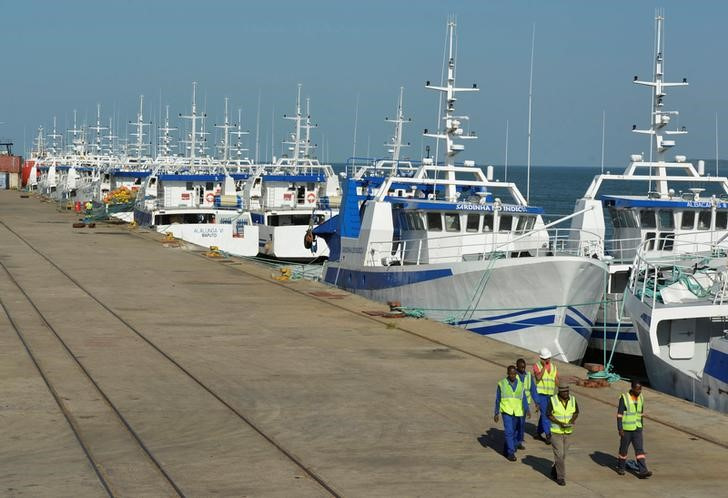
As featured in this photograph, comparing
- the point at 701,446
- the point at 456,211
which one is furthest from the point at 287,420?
the point at 456,211

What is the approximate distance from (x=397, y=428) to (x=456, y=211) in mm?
15229

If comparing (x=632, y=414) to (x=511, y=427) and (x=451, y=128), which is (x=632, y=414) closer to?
(x=511, y=427)

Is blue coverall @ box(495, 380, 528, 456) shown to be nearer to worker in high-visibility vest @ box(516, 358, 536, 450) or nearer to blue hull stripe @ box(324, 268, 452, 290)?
worker in high-visibility vest @ box(516, 358, 536, 450)

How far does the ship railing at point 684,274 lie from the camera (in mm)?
24594

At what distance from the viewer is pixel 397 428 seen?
17.6 meters

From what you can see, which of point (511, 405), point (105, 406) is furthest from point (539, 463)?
point (105, 406)

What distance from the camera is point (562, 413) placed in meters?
14.7

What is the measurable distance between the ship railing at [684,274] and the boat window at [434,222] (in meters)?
5.55

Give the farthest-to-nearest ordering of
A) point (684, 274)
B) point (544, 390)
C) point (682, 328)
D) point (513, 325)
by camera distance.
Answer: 1. point (513, 325)
2. point (684, 274)
3. point (682, 328)
4. point (544, 390)

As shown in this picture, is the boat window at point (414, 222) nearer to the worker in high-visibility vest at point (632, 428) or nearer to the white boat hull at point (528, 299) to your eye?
the white boat hull at point (528, 299)

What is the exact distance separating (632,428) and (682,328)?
1004 centimetres

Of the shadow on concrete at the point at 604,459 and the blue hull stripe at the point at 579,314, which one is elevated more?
the blue hull stripe at the point at 579,314

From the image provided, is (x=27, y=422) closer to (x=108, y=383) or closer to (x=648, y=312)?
(x=108, y=383)

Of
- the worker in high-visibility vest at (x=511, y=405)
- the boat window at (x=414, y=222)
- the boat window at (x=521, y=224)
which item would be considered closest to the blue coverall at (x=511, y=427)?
the worker in high-visibility vest at (x=511, y=405)
